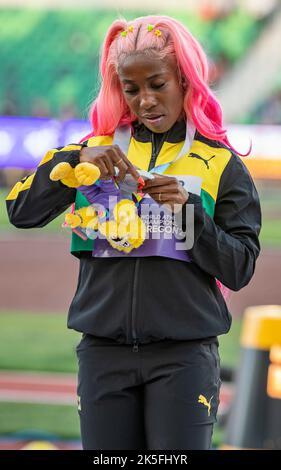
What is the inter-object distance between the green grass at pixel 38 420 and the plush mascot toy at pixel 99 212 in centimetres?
280

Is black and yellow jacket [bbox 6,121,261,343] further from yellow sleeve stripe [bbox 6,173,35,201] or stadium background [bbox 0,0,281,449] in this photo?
stadium background [bbox 0,0,281,449]

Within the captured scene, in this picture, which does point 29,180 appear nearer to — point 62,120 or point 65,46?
point 62,120

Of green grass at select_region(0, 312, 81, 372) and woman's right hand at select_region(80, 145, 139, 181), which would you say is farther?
green grass at select_region(0, 312, 81, 372)

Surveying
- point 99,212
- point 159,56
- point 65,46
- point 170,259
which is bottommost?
point 170,259

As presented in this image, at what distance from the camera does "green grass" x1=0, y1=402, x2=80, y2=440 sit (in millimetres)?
5156

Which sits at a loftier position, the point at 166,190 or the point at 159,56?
the point at 159,56

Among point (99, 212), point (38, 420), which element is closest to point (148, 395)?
point (99, 212)

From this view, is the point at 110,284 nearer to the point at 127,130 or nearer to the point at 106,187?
the point at 106,187

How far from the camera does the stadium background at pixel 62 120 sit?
6.08m

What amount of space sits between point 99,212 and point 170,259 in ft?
0.77

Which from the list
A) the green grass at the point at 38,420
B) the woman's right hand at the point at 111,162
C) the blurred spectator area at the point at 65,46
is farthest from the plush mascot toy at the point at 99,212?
the blurred spectator area at the point at 65,46

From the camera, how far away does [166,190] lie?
233 centimetres

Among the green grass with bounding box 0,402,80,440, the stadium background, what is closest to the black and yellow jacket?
the stadium background

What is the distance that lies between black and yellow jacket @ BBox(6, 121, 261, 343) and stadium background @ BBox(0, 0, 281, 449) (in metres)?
0.53
